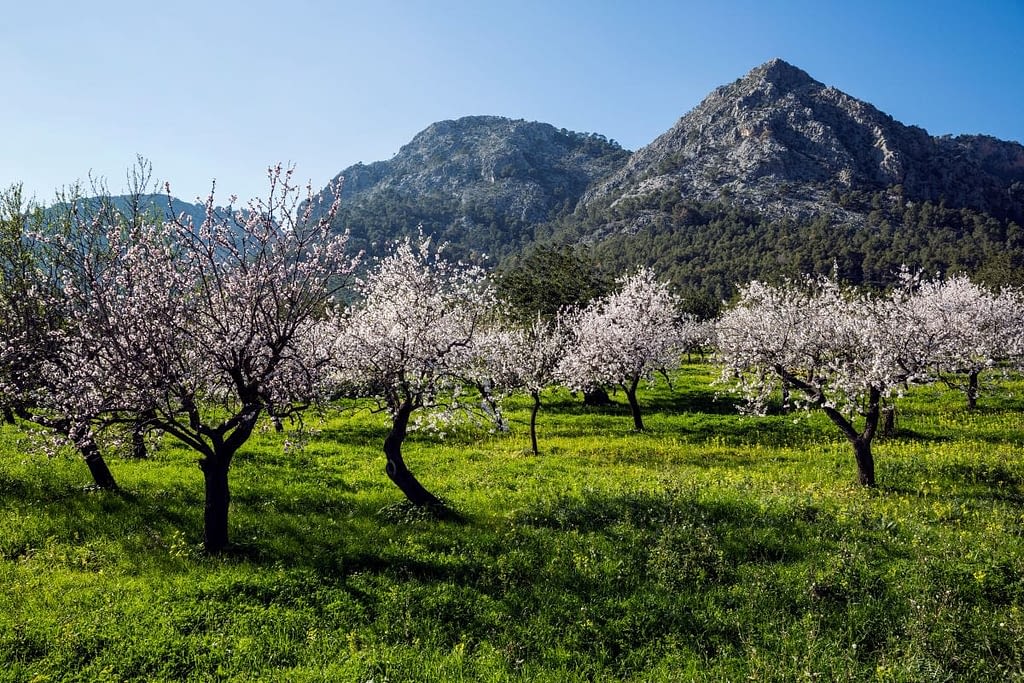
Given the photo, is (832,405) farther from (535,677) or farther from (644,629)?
(535,677)

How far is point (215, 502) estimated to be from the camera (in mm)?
12117

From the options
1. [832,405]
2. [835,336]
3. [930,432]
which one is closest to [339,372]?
[832,405]

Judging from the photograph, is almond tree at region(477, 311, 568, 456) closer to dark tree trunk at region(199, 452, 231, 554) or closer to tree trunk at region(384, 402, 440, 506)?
tree trunk at region(384, 402, 440, 506)

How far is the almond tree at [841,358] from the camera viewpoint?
18.4 metres

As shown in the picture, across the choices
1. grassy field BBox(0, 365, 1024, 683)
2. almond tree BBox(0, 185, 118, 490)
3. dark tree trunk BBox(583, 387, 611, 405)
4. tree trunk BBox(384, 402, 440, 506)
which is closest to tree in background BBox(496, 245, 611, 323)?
dark tree trunk BBox(583, 387, 611, 405)

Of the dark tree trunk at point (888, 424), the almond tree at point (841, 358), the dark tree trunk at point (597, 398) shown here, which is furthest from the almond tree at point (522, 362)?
the dark tree trunk at point (888, 424)

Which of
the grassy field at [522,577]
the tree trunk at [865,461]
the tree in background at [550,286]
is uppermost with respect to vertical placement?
the tree in background at [550,286]

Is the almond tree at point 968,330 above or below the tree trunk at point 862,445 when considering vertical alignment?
above

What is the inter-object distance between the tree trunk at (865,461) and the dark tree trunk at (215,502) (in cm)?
1887

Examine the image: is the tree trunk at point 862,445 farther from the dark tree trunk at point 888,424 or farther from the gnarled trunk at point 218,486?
the gnarled trunk at point 218,486

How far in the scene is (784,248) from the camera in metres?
143

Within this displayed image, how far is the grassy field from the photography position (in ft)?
27.6

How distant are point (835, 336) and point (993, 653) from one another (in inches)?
698

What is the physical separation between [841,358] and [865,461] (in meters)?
5.73
